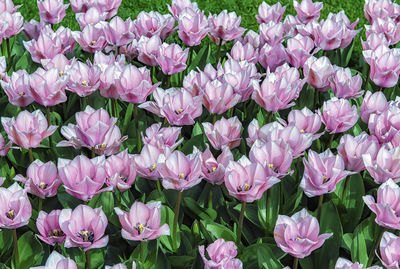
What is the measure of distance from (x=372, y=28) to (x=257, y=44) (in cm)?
66

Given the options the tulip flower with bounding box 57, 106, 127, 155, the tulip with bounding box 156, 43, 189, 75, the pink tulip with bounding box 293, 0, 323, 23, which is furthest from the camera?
the pink tulip with bounding box 293, 0, 323, 23

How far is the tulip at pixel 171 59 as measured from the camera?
3.03m

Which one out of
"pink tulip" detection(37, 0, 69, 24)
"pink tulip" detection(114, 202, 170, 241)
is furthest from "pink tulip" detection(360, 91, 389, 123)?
"pink tulip" detection(37, 0, 69, 24)

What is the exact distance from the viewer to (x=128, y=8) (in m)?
5.50

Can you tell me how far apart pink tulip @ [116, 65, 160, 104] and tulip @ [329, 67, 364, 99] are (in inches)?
32.7

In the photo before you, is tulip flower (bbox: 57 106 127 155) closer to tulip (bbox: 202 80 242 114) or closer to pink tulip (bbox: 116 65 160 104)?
pink tulip (bbox: 116 65 160 104)

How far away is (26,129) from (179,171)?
72 centimetres

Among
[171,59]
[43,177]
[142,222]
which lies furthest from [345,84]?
[43,177]

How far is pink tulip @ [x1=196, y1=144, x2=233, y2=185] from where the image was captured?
2.20 m

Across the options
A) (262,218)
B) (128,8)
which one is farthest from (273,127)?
(128,8)

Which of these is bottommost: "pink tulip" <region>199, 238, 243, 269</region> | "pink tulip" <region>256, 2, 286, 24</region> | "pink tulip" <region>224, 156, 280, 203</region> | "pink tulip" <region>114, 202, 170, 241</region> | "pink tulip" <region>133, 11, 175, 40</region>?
"pink tulip" <region>256, 2, 286, 24</region>

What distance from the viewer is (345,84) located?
111 inches

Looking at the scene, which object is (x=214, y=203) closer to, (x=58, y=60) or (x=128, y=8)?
(x=58, y=60)

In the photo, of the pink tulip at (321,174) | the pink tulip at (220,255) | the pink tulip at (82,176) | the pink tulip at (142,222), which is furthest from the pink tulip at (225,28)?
the pink tulip at (220,255)
